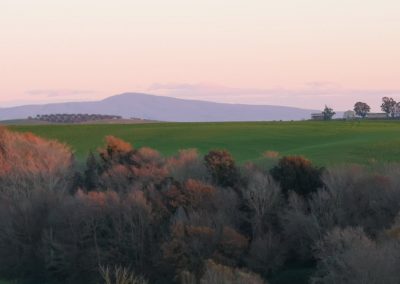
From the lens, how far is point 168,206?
42812mm

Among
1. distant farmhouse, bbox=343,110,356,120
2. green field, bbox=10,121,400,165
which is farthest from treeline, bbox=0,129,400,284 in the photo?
distant farmhouse, bbox=343,110,356,120

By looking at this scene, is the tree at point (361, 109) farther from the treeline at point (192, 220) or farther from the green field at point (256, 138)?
the treeline at point (192, 220)

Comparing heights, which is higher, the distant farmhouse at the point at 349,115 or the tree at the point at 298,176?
the distant farmhouse at the point at 349,115

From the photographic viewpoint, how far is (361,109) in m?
135

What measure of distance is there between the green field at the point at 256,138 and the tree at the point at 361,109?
3893 centimetres

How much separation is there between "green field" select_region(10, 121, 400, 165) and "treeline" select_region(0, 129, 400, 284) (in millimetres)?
15275

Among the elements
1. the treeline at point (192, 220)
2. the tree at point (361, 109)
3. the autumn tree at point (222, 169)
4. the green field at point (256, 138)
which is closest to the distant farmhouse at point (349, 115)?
the tree at point (361, 109)

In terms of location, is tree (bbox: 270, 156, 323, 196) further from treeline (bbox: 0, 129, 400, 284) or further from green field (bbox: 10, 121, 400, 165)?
green field (bbox: 10, 121, 400, 165)

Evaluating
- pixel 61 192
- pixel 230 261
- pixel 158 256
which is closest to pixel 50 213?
pixel 61 192

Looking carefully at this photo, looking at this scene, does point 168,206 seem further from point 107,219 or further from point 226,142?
point 226,142

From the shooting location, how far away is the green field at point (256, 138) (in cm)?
6544

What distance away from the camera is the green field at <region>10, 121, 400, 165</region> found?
65.4m

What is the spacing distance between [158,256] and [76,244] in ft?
13.7

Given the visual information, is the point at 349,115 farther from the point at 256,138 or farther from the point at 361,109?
the point at 256,138
